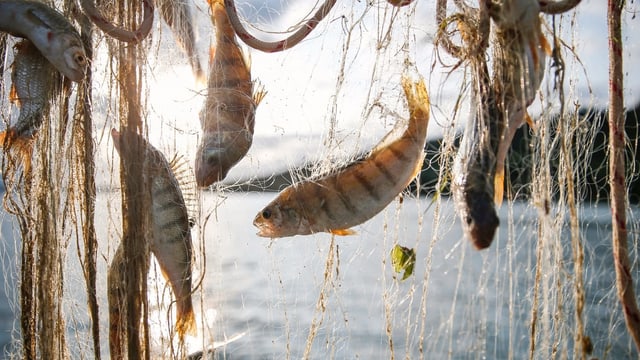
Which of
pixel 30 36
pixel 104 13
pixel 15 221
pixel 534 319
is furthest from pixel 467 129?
pixel 15 221

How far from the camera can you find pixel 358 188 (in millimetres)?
2656

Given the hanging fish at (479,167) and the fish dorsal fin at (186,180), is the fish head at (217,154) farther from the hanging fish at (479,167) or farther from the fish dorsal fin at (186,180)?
the hanging fish at (479,167)

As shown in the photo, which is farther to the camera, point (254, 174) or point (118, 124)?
point (254, 174)

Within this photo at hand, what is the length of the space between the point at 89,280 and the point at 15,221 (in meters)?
0.77

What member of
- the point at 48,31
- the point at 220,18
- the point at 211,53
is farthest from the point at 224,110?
the point at 48,31

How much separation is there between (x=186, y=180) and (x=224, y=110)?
607 millimetres

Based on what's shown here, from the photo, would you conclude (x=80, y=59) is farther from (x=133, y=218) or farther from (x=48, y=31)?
(x=133, y=218)

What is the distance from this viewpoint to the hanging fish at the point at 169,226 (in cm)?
310

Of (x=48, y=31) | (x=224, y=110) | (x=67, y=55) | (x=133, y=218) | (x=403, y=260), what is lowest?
(x=403, y=260)

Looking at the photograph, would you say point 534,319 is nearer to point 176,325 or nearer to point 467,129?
point 467,129

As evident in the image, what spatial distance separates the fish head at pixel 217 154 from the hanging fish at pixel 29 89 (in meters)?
0.83

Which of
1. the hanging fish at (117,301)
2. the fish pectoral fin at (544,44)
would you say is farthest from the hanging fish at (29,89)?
the fish pectoral fin at (544,44)

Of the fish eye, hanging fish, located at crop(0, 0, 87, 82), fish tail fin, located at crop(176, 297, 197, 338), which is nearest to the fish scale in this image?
hanging fish, located at crop(0, 0, 87, 82)

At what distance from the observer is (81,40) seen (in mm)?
3094
